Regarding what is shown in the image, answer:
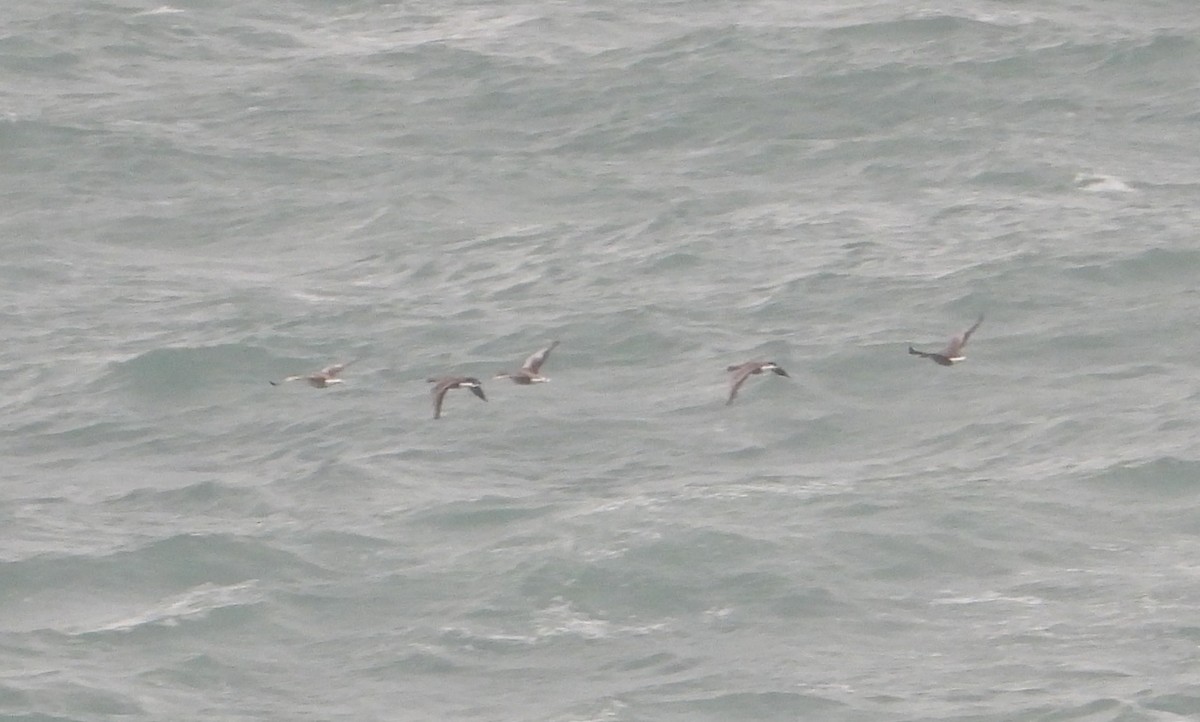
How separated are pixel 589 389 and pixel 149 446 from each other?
32.8 ft

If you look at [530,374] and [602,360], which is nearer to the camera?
[530,374]

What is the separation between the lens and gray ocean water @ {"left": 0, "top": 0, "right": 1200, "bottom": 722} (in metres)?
55.7

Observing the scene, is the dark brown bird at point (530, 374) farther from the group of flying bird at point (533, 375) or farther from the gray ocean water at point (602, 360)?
the gray ocean water at point (602, 360)

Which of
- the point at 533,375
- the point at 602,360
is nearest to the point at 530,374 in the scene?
the point at 533,375

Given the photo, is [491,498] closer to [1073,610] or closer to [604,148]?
[1073,610]

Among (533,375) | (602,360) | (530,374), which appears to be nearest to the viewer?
(530,374)

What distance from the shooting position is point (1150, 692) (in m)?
52.8

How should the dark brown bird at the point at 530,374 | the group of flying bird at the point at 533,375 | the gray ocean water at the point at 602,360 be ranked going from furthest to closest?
1. the gray ocean water at the point at 602,360
2. the dark brown bird at the point at 530,374
3. the group of flying bird at the point at 533,375

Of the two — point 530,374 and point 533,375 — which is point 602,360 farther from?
point 530,374

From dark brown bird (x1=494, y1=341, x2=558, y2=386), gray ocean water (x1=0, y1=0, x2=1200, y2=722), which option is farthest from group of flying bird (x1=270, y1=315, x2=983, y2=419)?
gray ocean water (x1=0, y1=0, x2=1200, y2=722)

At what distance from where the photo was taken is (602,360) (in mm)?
67938

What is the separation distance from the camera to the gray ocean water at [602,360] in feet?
183

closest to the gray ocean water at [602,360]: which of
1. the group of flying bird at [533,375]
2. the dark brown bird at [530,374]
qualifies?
the dark brown bird at [530,374]

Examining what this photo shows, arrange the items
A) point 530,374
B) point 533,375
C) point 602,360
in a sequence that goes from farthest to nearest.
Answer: point 602,360 < point 533,375 < point 530,374
